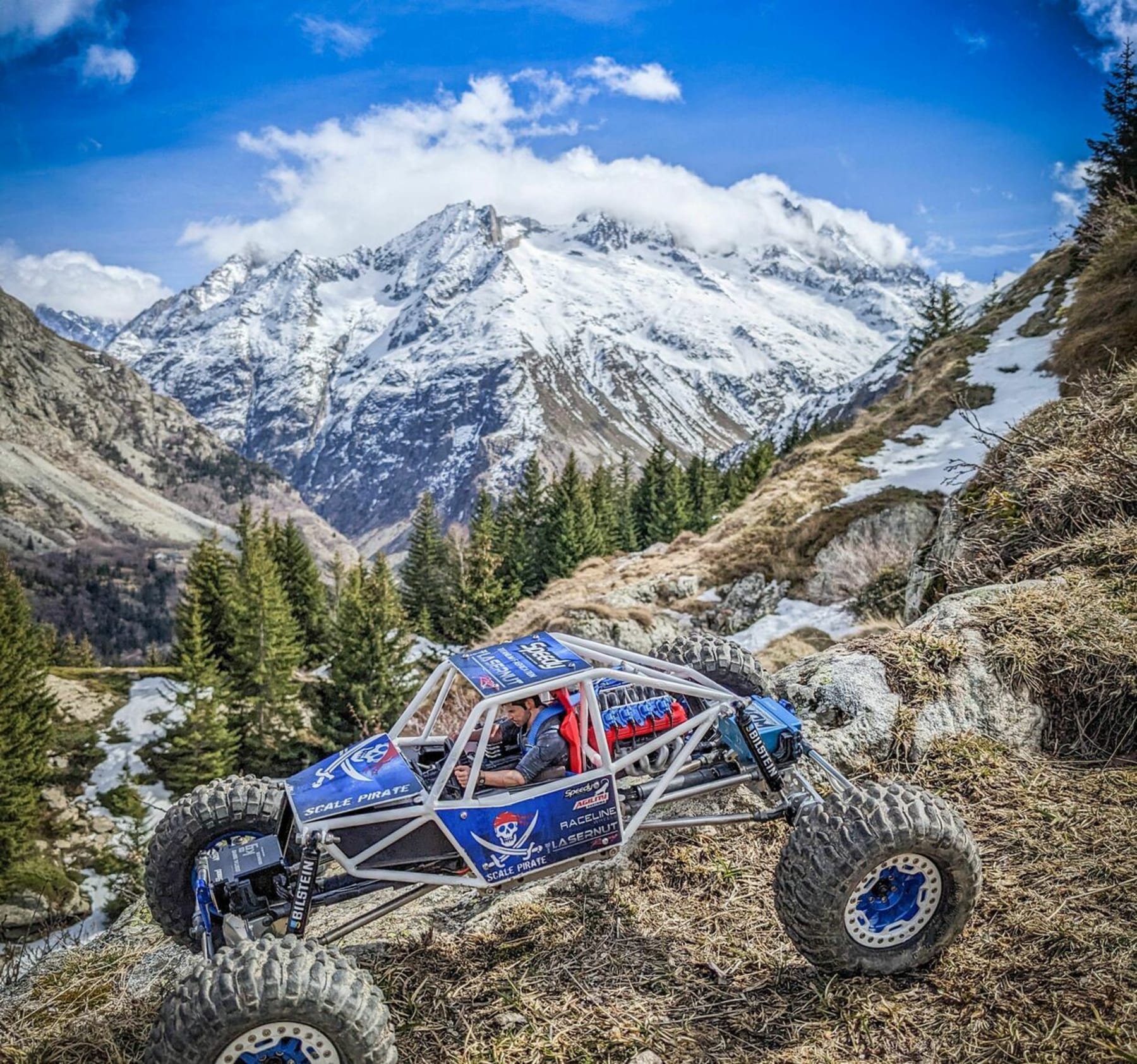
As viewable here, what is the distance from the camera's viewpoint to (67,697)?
51750mm

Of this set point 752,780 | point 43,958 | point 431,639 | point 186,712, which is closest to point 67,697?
point 186,712

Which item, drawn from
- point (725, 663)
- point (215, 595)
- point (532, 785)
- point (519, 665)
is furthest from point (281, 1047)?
point (215, 595)

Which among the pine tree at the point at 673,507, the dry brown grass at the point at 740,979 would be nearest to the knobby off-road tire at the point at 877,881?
the dry brown grass at the point at 740,979

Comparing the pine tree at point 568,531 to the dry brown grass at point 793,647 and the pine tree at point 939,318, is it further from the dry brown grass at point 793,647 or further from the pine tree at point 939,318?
the dry brown grass at point 793,647

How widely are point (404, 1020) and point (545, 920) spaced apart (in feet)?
3.78

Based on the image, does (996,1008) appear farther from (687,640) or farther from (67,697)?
(67,697)

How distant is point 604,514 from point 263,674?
101ft

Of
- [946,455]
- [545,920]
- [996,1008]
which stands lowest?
[946,455]

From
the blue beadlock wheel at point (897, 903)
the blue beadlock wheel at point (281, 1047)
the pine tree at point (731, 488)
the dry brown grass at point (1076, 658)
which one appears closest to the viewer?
the blue beadlock wheel at point (281, 1047)

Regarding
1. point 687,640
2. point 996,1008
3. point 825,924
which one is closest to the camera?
point 996,1008

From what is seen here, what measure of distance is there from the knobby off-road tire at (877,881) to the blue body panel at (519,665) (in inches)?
76.0

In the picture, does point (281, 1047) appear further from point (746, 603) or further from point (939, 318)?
point (939, 318)

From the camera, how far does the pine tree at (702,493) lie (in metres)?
68.1

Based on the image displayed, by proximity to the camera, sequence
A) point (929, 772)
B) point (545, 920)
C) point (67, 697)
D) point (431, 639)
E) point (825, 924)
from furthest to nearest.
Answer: point (431, 639)
point (67, 697)
point (929, 772)
point (545, 920)
point (825, 924)
